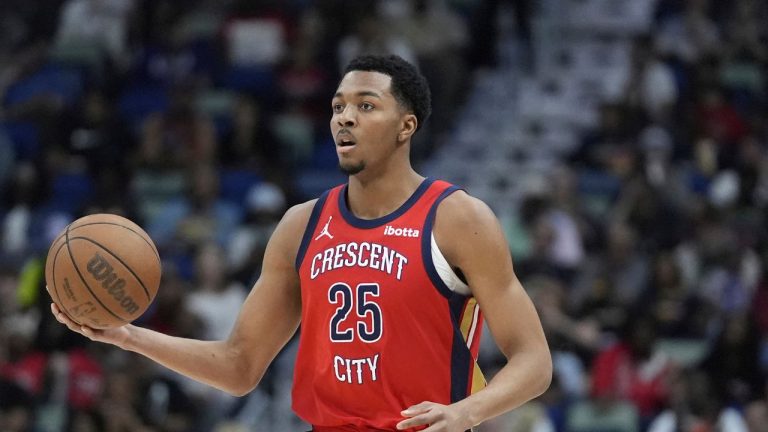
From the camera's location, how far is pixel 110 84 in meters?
15.9

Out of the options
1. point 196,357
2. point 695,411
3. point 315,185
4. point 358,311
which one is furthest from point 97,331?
point 315,185

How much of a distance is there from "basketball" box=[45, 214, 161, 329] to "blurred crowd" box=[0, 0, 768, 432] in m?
5.56

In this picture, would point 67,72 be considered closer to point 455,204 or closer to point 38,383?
point 38,383

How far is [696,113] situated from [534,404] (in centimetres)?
439

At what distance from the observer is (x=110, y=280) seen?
18.0 ft

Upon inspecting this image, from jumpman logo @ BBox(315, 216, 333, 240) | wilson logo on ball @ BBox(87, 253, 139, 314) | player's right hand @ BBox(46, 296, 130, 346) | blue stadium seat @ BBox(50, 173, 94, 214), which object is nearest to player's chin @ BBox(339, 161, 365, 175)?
jumpman logo @ BBox(315, 216, 333, 240)

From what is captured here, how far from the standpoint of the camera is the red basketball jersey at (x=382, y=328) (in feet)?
17.7

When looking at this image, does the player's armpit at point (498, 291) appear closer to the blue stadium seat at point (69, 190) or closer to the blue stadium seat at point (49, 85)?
the blue stadium seat at point (69, 190)

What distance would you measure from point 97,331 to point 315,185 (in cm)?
836

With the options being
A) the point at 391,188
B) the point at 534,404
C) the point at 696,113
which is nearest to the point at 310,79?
the point at 696,113

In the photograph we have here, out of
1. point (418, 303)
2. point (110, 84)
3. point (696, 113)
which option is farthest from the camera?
point (110, 84)

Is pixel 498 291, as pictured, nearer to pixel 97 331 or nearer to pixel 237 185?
pixel 97 331

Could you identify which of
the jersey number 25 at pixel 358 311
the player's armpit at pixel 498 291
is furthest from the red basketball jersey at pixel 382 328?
the player's armpit at pixel 498 291

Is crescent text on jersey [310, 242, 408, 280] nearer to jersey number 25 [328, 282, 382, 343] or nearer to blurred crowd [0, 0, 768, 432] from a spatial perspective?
jersey number 25 [328, 282, 382, 343]
